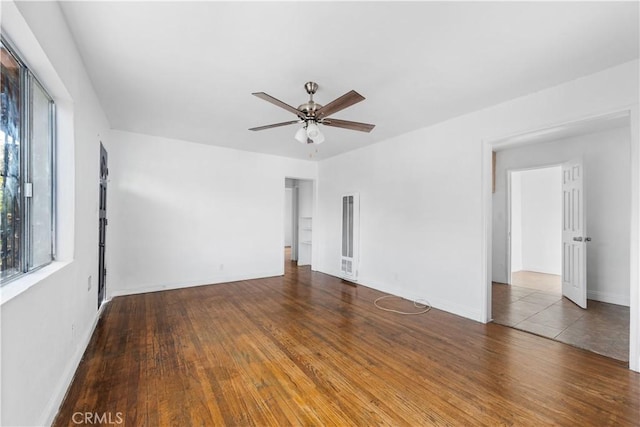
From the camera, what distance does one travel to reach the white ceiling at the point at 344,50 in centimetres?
183

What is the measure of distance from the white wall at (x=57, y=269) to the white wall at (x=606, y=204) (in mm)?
6596

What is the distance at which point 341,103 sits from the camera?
2.33m

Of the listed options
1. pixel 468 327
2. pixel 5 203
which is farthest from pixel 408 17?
pixel 468 327

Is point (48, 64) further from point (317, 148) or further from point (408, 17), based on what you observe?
point (317, 148)

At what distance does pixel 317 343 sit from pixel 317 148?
375 centimetres

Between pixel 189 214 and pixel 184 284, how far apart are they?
129 cm

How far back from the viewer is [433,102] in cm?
326

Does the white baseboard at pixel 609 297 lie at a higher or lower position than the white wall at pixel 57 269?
lower

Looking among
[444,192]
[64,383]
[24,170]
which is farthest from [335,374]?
[444,192]

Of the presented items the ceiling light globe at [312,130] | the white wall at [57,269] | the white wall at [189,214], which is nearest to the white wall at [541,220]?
the white wall at [189,214]

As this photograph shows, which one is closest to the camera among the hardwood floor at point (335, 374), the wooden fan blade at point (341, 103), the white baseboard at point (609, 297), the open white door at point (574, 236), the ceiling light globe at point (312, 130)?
the hardwood floor at point (335, 374)

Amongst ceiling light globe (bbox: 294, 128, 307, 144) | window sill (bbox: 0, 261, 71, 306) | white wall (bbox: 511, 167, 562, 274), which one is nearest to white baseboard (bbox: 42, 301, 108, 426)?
window sill (bbox: 0, 261, 71, 306)

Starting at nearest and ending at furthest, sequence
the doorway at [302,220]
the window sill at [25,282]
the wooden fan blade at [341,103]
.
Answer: the window sill at [25,282], the wooden fan blade at [341,103], the doorway at [302,220]

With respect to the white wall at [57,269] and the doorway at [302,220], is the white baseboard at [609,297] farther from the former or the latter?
the white wall at [57,269]
